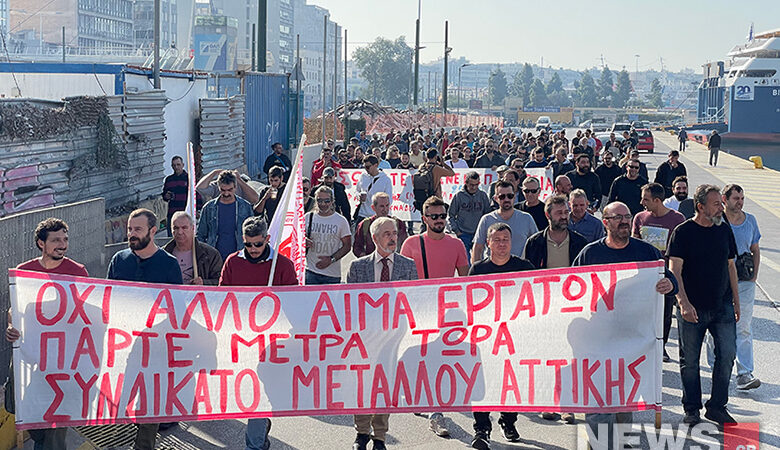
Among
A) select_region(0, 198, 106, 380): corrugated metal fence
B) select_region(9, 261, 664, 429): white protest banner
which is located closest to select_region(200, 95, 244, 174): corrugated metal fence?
select_region(0, 198, 106, 380): corrugated metal fence

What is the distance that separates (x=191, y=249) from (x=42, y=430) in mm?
1942

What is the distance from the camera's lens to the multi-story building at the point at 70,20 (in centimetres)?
13475

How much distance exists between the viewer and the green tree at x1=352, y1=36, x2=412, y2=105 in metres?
188

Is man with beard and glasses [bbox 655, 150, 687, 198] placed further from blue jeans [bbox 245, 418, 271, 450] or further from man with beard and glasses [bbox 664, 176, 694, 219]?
blue jeans [bbox 245, 418, 271, 450]

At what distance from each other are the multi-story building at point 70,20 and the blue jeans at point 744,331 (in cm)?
12993

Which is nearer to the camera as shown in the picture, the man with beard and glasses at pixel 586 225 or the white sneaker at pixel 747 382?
the white sneaker at pixel 747 382

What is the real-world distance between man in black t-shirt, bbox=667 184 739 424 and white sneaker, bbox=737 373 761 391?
3.03 ft

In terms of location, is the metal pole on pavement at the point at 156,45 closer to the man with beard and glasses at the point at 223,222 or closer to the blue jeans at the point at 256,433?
the man with beard and glasses at the point at 223,222

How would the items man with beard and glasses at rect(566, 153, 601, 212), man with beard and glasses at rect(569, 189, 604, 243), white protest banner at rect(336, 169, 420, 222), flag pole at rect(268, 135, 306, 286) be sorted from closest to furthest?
flag pole at rect(268, 135, 306, 286), man with beard and glasses at rect(569, 189, 604, 243), man with beard and glasses at rect(566, 153, 601, 212), white protest banner at rect(336, 169, 420, 222)

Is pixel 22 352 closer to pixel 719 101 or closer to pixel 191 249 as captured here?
pixel 191 249

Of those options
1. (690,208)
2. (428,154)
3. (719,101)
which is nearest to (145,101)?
(428,154)

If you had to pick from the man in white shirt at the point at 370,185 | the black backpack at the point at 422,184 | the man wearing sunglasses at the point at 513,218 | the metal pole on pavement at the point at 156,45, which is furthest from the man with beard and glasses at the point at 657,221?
the metal pole on pavement at the point at 156,45

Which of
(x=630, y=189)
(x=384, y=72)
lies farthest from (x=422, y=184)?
(x=384, y=72)

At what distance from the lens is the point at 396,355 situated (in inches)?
247
